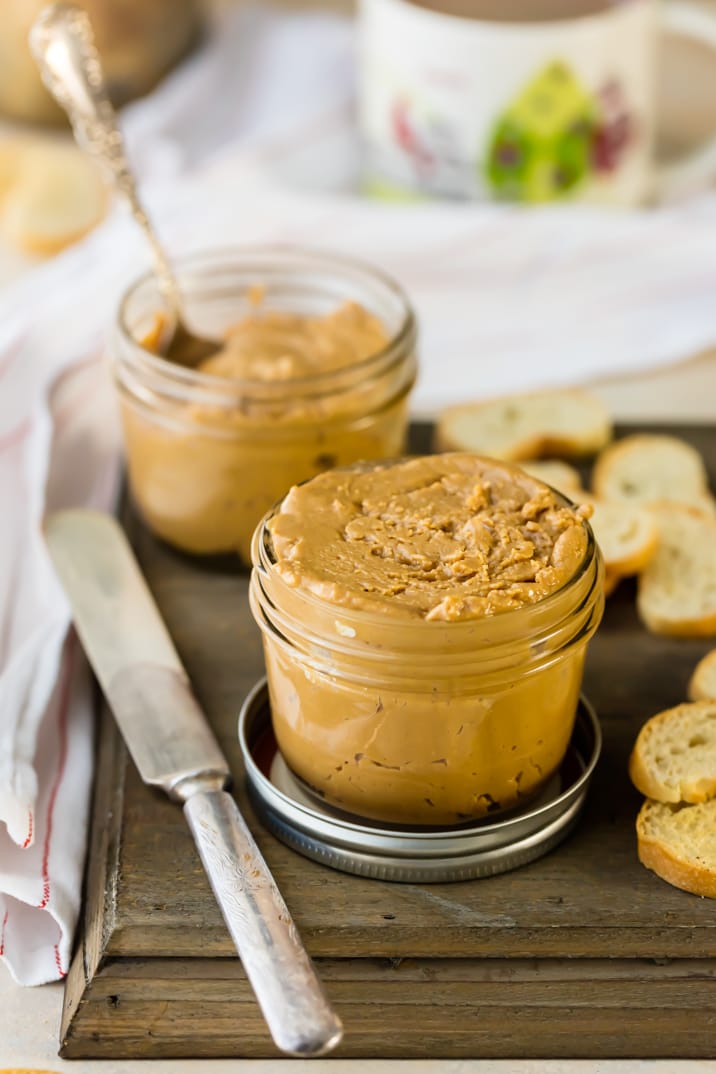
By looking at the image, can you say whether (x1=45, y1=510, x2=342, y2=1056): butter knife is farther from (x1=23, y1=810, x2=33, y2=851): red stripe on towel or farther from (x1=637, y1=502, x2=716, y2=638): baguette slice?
(x1=637, y1=502, x2=716, y2=638): baguette slice

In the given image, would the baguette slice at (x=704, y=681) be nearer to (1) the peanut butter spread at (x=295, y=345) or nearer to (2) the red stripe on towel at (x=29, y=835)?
(1) the peanut butter spread at (x=295, y=345)

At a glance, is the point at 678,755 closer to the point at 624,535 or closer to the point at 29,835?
the point at 624,535

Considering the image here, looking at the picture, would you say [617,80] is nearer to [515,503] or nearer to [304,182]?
[304,182]

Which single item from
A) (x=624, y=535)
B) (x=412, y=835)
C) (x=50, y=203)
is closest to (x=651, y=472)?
(x=624, y=535)

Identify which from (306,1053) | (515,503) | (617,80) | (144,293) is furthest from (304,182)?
(306,1053)

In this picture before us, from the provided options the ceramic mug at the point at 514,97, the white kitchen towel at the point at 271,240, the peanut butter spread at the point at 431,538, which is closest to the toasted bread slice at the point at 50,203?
the white kitchen towel at the point at 271,240
